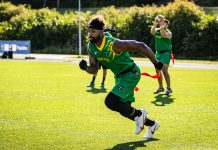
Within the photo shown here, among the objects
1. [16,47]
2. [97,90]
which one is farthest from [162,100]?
[16,47]

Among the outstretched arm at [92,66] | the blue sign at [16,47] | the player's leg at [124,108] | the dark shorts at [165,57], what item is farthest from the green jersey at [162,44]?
the blue sign at [16,47]

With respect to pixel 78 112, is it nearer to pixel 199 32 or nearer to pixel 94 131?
pixel 94 131

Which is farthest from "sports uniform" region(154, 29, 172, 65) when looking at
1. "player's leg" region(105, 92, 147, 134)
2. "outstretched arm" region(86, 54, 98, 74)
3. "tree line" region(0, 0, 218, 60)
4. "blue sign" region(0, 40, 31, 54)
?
"blue sign" region(0, 40, 31, 54)

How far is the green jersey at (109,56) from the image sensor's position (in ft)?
28.0

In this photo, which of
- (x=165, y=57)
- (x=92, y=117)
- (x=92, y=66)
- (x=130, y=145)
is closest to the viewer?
(x=130, y=145)

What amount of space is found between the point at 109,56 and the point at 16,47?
85.9 ft

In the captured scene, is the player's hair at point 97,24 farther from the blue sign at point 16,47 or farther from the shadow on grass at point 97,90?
the blue sign at point 16,47

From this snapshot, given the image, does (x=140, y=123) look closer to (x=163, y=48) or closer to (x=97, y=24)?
(x=97, y=24)

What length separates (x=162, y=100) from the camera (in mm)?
13734

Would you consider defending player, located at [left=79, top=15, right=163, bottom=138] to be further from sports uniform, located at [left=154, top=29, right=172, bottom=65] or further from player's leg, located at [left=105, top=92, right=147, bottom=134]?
sports uniform, located at [left=154, top=29, right=172, bottom=65]

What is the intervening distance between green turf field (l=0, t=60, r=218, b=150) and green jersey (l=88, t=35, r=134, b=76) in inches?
48.0

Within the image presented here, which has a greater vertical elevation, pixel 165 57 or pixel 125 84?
pixel 125 84

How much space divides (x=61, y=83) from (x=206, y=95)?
18.4 ft

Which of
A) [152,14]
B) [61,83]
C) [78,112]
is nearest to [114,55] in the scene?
[78,112]
